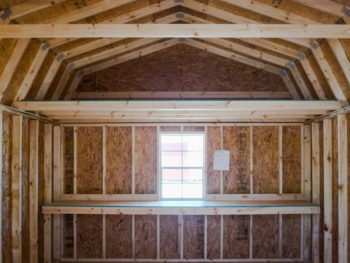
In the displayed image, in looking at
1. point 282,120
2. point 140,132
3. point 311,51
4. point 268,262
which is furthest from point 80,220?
point 311,51

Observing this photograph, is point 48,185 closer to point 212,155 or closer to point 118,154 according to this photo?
point 118,154

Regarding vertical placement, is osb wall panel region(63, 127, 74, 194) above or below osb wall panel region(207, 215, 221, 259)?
above

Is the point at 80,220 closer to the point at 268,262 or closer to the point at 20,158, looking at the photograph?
the point at 20,158

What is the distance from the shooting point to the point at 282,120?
5.77 meters

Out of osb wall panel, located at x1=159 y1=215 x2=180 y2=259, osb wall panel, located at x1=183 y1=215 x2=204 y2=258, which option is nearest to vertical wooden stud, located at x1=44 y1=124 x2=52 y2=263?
osb wall panel, located at x1=159 y1=215 x2=180 y2=259

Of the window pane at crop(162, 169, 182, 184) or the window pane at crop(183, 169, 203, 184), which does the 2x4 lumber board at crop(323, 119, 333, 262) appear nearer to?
the window pane at crop(183, 169, 203, 184)

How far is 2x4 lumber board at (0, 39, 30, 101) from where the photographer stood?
3.69 metres

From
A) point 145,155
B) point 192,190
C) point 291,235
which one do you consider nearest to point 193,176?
point 192,190

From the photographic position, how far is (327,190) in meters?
4.90

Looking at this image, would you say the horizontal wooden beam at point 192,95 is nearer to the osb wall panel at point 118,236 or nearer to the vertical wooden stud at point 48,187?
the vertical wooden stud at point 48,187

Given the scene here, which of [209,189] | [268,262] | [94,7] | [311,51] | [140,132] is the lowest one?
[268,262]

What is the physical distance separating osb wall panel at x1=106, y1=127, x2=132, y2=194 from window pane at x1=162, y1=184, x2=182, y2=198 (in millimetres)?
726

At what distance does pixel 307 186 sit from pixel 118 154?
360 cm

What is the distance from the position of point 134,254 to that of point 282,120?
3747 mm
